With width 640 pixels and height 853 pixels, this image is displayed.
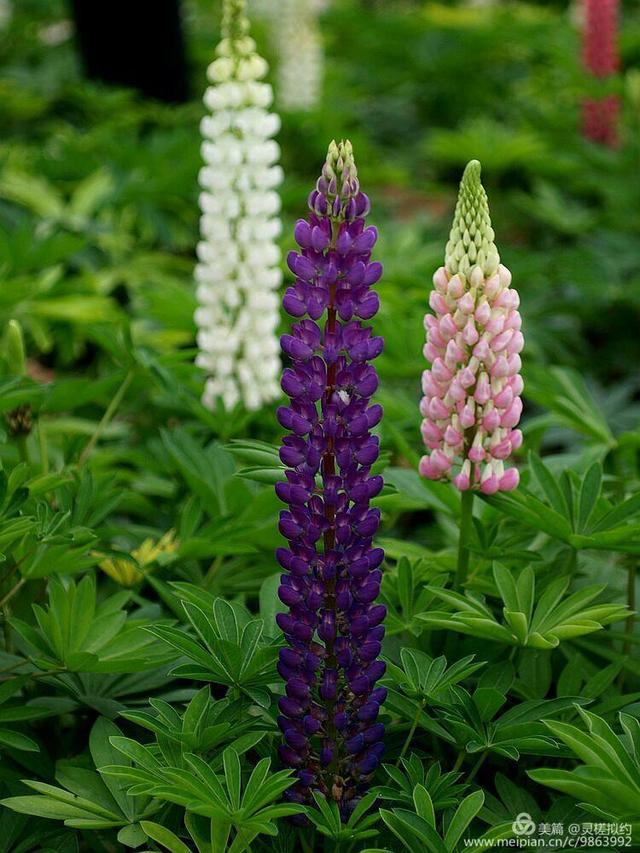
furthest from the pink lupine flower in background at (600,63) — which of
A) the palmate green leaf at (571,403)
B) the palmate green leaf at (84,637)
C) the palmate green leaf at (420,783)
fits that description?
the palmate green leaf at (420,783)

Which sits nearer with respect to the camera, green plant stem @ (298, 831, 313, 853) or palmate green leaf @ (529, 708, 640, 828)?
palmate green leaf @ (529, 708, 640, 828)

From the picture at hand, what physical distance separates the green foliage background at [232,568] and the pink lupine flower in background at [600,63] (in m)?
1.07

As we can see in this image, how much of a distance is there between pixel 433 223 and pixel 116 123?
2.04 meters

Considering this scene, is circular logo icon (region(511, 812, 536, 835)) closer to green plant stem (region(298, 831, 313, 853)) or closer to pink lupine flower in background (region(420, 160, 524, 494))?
green plant stem (region(298, 831, 313, 853))

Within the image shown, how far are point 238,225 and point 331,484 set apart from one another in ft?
5.03

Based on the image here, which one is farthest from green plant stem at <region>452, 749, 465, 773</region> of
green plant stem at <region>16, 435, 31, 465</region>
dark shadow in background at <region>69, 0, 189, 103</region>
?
dark shadow in background at <region>69, 0, 189, 103</region>

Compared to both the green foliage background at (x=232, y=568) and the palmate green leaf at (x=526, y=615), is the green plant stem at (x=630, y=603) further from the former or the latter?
the palmate green leaf at (x=526, y=615)

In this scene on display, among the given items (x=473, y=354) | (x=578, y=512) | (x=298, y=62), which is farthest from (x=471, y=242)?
(x=298, y=62)

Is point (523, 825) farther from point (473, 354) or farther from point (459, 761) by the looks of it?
point (473, 354)

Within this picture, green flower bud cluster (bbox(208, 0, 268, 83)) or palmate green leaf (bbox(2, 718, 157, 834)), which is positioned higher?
green flower bud cluster (bbox(208, 0, 268, 83))

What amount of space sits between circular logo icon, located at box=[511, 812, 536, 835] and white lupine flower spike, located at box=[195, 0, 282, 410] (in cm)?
168

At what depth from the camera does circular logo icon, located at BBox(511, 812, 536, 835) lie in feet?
5.97

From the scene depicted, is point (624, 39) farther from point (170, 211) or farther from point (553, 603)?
point (553, 603)

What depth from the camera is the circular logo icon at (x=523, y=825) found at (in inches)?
71.7
